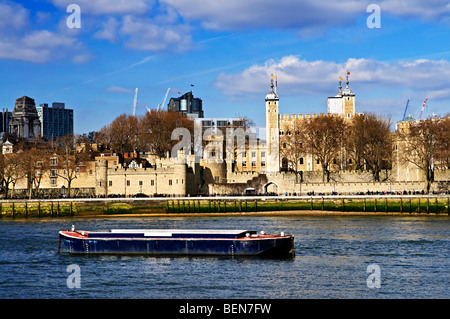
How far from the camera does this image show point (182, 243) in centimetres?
4709

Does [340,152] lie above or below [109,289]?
above

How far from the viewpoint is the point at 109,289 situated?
36031 mm

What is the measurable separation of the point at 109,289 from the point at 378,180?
67194 millimetres

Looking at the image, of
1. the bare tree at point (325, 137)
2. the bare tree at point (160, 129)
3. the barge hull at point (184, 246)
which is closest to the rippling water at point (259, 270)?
the barge hull at point (184, 246)

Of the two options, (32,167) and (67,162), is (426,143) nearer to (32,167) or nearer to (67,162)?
(67,162)

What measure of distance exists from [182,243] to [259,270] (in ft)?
25.8

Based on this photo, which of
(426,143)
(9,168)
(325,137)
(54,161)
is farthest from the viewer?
(54,161)

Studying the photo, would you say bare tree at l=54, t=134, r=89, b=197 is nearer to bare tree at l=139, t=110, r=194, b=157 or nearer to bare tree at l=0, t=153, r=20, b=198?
bare tree at l=0, t=153, r=20, b=198

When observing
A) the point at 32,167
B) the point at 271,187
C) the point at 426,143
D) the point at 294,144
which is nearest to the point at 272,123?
the point at 294,144

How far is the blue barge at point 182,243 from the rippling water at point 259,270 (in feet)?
3.08

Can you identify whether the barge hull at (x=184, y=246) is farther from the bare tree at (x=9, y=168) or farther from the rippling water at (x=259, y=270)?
the bare tree at (x=9, y=168)
